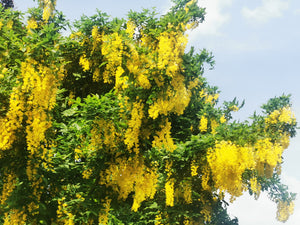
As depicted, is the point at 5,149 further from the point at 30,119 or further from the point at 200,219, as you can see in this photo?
the point at 200,219

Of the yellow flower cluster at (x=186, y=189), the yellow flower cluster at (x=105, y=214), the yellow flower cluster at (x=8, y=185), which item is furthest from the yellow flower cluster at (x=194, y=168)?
the yellow flower cluster at (x=8, y=185)

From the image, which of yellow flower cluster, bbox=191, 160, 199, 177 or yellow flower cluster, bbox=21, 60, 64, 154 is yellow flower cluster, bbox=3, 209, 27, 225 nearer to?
yellow flower cluster, bbox=21, 60, 64, 154

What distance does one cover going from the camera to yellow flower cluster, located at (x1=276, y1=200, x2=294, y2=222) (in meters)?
10.5

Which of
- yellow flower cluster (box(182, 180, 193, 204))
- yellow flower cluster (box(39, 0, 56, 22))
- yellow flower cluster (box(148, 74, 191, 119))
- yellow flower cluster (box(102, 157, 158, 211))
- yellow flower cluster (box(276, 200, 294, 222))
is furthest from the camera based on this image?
yellow flower cluster (box(276, 200, 294, 222))

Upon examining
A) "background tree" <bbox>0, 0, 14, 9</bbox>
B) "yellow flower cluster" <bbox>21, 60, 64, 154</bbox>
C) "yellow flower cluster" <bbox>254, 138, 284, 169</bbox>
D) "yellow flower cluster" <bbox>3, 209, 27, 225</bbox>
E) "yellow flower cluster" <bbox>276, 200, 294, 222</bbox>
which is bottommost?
"yellow flower cluster" <bbox>3, 209, 27, 225</bbox>

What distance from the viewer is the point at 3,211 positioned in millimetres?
7145

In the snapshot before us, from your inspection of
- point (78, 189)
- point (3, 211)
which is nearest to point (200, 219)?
point (78, 189)

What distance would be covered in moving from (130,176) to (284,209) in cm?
612

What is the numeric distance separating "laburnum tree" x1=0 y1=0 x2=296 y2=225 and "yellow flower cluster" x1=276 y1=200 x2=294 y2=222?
110 inches

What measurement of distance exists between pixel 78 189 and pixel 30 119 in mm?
2192

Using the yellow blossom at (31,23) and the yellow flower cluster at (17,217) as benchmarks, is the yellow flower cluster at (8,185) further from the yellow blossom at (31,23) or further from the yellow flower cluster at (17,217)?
the yellow blossom at (31,23)

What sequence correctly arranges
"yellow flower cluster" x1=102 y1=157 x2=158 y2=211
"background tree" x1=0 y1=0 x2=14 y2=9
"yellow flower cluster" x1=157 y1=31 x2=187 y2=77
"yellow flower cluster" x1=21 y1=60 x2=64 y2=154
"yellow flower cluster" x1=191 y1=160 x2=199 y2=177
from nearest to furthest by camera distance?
"yellow flower cluster" x1=21 y1=60 x2=64 y2=154
"yellow flower cluster" x1=157 y1=31 x2=187 y2=77
"yellow flower cluster" x1=102 y1=157 x2=158 y2=211
"yellow flower cluster" x1=191 y1=160 x2=199 y2=177
"background tree" x1=0 y1=0 x2=14 y2=9

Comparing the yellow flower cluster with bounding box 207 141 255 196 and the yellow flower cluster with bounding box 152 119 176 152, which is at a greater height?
the yellow flower cluster with bounding box 152 119 176 152

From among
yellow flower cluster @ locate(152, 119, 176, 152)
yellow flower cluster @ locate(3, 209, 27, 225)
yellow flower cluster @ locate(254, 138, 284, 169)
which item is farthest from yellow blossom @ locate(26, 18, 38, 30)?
yellow flower cluster @ locate(254, 138, 284, 169)
